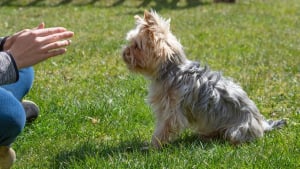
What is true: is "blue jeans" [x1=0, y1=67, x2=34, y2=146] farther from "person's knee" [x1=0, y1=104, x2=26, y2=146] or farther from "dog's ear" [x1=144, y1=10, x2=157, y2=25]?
"dog's ear" [x1=144, y1=10, x2=157, y2=25]

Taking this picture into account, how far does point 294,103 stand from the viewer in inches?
239

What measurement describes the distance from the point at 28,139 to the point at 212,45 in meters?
5.15

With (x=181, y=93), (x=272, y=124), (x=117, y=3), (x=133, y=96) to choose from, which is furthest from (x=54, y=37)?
(x=117, y=3)

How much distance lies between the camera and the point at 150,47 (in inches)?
185

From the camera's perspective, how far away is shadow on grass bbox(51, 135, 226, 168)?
4.27m

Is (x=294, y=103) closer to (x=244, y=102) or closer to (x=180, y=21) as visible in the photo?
(x=244, y=102)

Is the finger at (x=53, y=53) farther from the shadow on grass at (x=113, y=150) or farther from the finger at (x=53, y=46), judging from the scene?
the shadow on grass at (x=113, y=150)

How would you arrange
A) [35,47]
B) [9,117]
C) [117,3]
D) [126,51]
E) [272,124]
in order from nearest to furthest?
[35,47] → [9,117] → [126,51] → [272,124] → [117,3]

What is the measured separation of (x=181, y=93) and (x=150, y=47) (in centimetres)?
47

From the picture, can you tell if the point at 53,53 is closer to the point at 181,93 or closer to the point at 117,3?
the point at 181,93

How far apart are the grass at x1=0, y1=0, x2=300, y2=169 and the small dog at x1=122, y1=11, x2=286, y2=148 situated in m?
0.18

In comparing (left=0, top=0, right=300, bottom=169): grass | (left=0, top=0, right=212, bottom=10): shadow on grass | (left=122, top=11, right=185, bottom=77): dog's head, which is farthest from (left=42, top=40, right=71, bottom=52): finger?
(left=0, top=0, right=212, bottom=10): shadow on grass

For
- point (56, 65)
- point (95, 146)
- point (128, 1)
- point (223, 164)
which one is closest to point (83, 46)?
point (56, 65)

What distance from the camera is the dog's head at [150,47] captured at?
4695 mm
